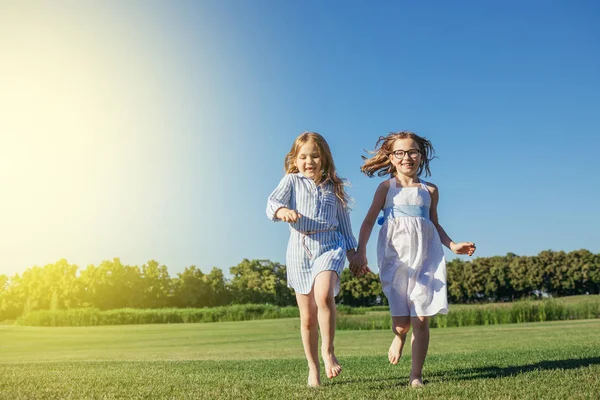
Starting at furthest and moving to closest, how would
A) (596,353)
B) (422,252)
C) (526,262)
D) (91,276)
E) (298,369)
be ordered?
1. (526,262)
2. (91,276)
3. (596,353)
4. (298,369)
5. (422,252)

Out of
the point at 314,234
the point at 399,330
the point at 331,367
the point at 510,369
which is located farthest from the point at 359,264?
the point at 510,369

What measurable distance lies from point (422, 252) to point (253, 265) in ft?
145

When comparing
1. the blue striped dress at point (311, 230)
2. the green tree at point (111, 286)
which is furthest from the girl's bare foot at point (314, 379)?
the green tree at point (111, 286)

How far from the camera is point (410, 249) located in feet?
14.9

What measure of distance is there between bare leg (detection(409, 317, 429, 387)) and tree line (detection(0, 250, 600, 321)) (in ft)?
99.1

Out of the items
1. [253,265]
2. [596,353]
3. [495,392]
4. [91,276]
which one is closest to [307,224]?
[495,392]

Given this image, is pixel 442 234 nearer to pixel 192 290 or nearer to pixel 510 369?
pixel 510 369

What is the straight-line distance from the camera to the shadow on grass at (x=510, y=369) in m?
4.73

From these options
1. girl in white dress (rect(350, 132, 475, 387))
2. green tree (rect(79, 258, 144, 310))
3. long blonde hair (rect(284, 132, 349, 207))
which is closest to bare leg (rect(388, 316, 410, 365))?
girl in white dress (rect(350, 132, 475, 387))

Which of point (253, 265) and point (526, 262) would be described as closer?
point (253, 265)

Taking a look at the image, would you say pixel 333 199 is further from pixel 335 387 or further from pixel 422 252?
pixel 335 387

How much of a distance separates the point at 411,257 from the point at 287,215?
1.02 metres

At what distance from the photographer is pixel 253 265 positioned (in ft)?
158

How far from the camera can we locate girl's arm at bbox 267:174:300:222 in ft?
14.8
